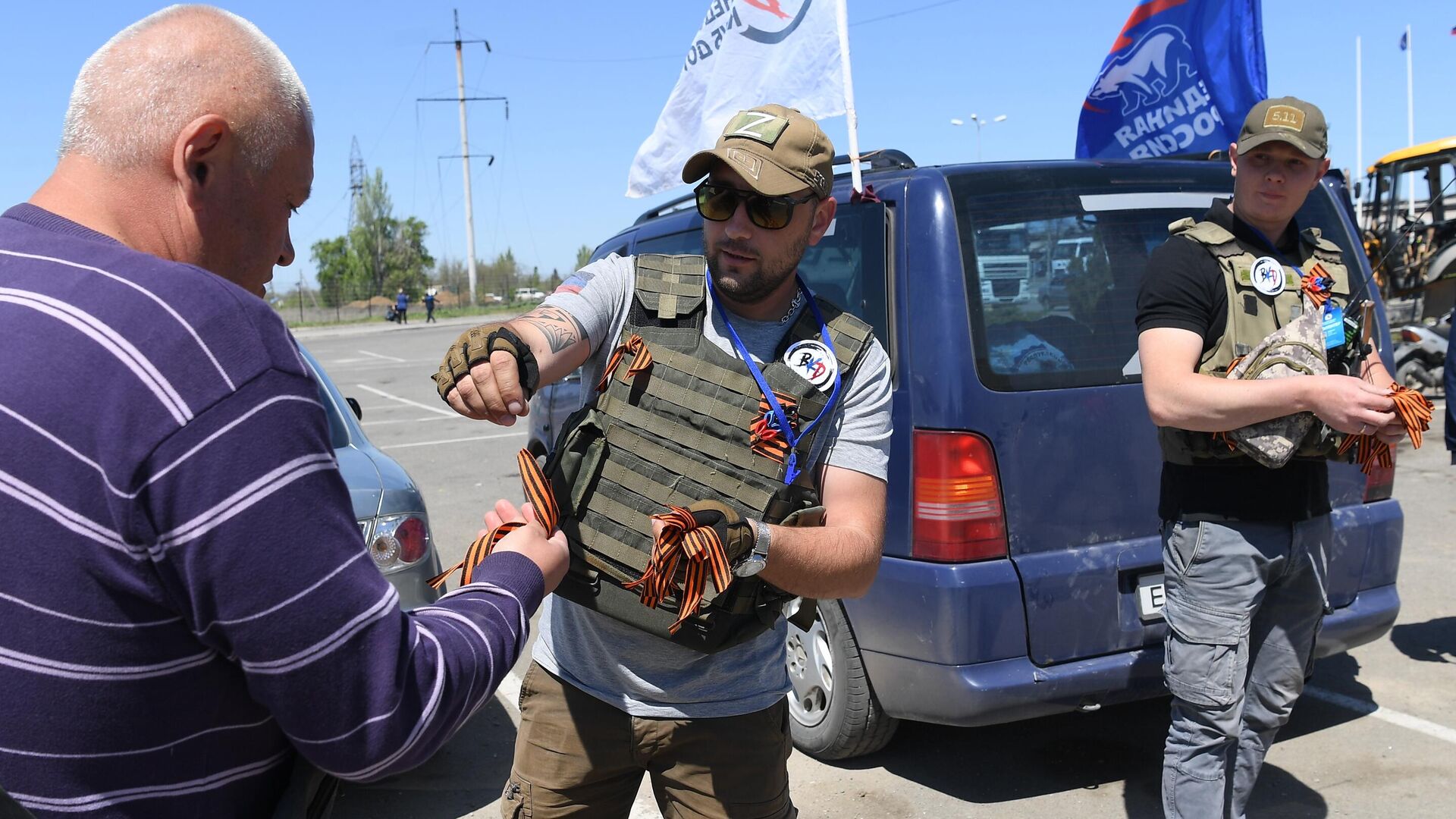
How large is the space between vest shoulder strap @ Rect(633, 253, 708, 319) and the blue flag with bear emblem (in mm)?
3445

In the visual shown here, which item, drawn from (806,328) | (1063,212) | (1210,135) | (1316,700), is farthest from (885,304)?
(1316,700)

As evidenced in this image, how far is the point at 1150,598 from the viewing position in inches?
141

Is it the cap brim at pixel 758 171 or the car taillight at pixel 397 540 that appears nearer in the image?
the cap brim at pixel 758 171

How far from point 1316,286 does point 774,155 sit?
1.65 meters

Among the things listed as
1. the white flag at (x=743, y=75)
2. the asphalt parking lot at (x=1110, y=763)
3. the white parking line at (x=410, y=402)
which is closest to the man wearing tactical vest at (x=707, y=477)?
the asphalt parking lot at (x=1110, y=763)

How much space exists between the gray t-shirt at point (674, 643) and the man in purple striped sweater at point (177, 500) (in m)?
1.00

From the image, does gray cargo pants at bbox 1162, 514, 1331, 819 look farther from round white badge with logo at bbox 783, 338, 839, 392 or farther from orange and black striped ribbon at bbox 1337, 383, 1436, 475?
round white badge with logo at bbox 783, 338, 839, 392

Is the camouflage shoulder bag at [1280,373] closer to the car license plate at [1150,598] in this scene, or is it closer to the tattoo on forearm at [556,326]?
the car license plate at [1150,598]

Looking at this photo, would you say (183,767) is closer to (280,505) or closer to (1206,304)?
(280,505)

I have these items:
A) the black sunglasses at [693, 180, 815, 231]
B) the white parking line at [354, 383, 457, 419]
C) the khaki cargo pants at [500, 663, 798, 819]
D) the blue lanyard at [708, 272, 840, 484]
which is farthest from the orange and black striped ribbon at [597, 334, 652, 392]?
the white parking line at [354, 383, 457, 419]

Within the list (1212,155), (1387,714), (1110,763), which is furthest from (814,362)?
(1387,714)

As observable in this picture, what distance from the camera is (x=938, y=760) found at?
4086mm

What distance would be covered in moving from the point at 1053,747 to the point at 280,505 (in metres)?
3.69

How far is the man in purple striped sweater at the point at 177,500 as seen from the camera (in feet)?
3.47
